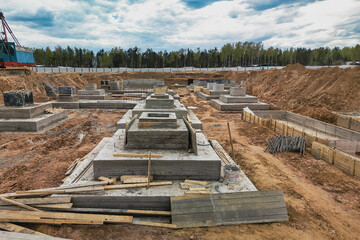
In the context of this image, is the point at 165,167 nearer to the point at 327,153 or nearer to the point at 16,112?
the point at 327,153

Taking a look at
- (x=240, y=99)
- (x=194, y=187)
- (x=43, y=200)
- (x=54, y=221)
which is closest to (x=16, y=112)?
(x=43, y=200)

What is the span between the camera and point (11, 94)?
1195 centimetres

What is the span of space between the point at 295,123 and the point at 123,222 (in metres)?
13.6

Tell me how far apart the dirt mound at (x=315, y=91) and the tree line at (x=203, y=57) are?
126ft

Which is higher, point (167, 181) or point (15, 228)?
point (167, 181)

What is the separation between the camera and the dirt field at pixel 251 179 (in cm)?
446

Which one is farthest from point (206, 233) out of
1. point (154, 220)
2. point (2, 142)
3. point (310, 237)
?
point (2, 142)

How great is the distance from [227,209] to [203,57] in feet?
225

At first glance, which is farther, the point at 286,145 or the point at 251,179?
the point at 286,145

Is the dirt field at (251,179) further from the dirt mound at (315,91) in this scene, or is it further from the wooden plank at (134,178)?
the dirt mound at (315,91)

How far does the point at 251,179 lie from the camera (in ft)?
22.9

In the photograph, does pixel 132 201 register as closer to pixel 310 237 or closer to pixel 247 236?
pixel 247 236

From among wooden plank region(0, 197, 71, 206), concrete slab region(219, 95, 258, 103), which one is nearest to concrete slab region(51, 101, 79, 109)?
concrete slab region(219, 95, 258, 103)

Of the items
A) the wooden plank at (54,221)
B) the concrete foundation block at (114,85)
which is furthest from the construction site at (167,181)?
the concrete foundation block at (114,85)
